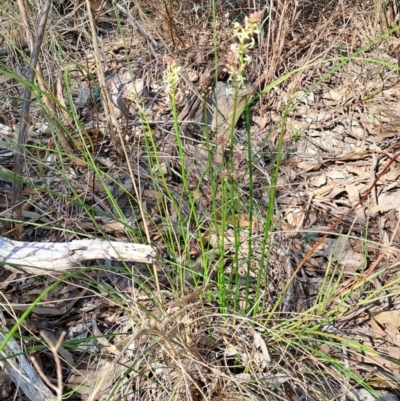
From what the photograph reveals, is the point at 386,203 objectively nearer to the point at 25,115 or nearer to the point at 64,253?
the point at 64,253

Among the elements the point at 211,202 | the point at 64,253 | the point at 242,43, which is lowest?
the point at 211,202

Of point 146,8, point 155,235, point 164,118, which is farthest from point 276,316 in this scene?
point 146,8

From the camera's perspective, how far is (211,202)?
1760mm

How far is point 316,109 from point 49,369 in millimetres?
1729

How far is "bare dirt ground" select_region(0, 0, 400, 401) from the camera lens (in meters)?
1.29

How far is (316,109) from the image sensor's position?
8.02ft

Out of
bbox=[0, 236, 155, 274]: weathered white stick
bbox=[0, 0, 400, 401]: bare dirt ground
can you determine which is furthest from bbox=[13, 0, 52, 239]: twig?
bbox=[0, 236, 155, 274]: weathered white stick

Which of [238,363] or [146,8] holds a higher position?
[146,8]

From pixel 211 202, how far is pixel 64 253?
1.93ft

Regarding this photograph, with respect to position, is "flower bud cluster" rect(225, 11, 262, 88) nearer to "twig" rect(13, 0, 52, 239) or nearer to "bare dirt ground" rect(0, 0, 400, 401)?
"bare dirt ground" rect(0, 0, 400, 401)

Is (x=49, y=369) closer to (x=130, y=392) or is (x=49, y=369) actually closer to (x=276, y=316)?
(x=130, y=392)

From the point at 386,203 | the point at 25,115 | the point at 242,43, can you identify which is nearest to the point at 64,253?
the point at 25,115

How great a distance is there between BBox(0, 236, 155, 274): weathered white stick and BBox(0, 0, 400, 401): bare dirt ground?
0.22 ft

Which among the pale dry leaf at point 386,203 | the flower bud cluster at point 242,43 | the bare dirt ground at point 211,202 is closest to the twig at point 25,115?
the bare dirt ground at point 211,202
